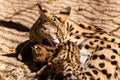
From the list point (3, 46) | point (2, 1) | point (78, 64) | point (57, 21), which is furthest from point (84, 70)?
point (2, 1)

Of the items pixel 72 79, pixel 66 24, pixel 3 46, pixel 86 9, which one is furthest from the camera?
pixel 86 9

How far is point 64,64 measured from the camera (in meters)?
3.91

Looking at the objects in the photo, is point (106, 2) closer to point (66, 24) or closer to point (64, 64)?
point (66, 24)

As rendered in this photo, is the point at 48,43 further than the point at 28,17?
No

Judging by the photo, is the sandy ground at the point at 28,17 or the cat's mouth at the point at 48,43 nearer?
the cat's mouth at the point at 48,43

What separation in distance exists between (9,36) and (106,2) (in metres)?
1.66

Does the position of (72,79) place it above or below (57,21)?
below

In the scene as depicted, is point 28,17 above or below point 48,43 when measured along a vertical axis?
below

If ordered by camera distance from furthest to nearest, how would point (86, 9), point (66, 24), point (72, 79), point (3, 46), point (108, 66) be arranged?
point (86, 9)
point (3, 46)
point (66, 24)
point (108, 66)
point (72, 79)

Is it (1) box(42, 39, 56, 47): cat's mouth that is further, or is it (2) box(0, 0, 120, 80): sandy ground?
(2) box(0, 0, 120, 80): sandy ground

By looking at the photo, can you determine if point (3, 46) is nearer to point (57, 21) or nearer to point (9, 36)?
point (9, 36)

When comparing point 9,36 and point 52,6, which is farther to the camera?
point 52,6

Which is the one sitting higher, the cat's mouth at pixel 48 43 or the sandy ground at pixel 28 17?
the cat's mouth at pixel 48 43

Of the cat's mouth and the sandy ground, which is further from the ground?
the cat's mouth
